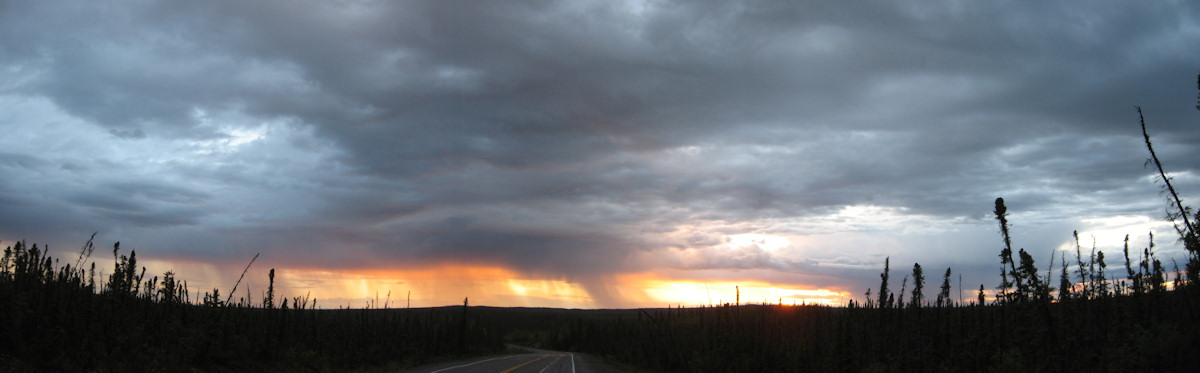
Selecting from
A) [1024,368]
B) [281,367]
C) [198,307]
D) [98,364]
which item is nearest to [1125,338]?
[1024,368]

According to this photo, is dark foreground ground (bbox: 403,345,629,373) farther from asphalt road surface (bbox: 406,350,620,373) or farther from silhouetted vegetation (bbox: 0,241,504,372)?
silhouetted vegetation (bbox: 0,241,504,372)

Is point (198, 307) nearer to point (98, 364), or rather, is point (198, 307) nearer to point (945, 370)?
point (98, 364)

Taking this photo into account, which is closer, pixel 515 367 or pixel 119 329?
pixel 119 329

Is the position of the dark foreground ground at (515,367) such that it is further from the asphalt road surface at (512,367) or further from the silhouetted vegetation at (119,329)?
the silhouetted vegetation at (119,329)

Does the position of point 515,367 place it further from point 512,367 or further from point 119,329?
point 119,329

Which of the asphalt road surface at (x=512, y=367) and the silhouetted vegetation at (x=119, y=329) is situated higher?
the silhouetted vegetation at (x=119, y=329)

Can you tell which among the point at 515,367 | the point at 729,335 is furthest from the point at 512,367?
the point at 729,335

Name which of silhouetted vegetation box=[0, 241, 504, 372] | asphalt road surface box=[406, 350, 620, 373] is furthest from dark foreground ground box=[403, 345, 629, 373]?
silhouetted vegetation box=[0, 241, 504, 372]

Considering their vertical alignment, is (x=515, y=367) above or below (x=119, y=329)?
below

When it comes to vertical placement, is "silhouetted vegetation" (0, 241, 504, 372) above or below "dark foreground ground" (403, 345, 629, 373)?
above

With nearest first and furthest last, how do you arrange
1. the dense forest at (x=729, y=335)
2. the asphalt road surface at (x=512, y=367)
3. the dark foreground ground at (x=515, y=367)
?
the dense forest at (x=729, y=335) → the asphalt road surface at (x=512, y=367) → the dark foreground ground at (x=515, y=367)

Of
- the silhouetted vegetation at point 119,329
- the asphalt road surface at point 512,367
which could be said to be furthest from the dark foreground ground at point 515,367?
the silhouetted vegetation at point 119,329

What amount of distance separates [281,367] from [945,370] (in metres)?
32.5

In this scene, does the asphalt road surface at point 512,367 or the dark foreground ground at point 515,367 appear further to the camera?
the dark foreground ground at point 515,367
